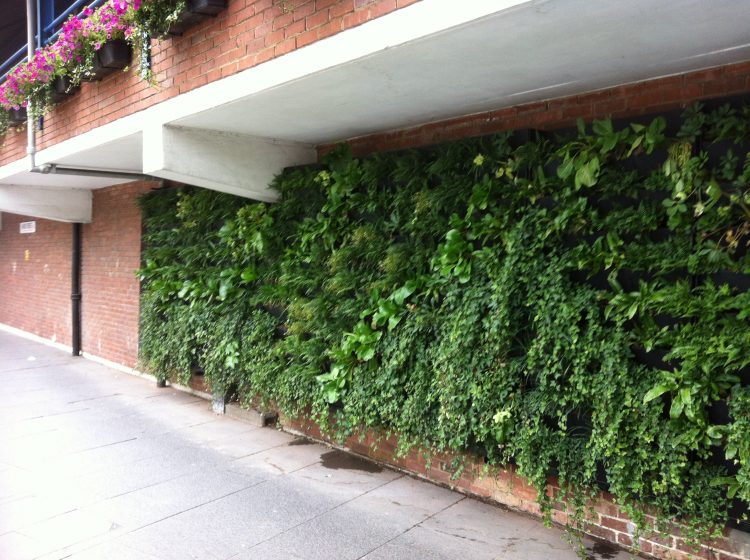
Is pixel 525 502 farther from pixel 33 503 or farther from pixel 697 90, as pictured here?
pixel 33 503

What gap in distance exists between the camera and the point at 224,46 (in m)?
4.73

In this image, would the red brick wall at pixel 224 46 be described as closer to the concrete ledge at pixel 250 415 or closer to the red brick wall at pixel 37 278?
the concrete ledge at pixel 250 415

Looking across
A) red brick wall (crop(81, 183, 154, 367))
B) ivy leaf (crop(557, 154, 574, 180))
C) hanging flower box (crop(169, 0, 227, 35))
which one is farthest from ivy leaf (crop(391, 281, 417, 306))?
red brick wall (crop(81, 183, 154, 367))

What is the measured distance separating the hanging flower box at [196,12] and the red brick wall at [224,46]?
0.05 meters

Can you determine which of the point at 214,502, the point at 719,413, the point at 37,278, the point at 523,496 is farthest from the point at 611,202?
the point at 37,278

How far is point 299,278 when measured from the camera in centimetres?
553

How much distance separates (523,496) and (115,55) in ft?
18.9

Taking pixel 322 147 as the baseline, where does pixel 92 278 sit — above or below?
below

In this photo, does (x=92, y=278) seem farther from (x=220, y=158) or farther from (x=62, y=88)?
(x=220, y=158)

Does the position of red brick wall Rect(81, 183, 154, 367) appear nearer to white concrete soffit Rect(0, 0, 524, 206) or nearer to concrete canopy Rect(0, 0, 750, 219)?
white concrete soffit Rect(0, 0, 524, 206)

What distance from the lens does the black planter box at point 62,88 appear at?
23.0ft

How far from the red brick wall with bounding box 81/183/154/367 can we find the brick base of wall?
4463 mm

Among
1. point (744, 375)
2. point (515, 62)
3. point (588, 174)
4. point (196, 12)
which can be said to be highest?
point (196, 12)

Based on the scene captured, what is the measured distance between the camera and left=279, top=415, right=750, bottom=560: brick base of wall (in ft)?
11.3
